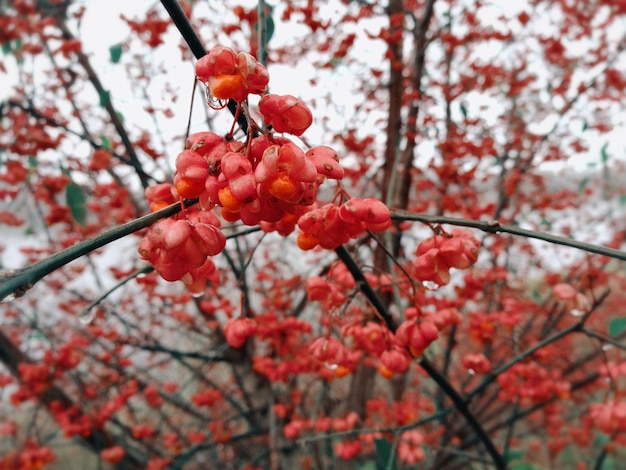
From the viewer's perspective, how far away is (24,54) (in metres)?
3.30

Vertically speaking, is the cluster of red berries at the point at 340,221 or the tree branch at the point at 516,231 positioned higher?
the cluster of red berries at the point at 340,221

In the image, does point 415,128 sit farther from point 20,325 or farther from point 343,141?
point 20,325

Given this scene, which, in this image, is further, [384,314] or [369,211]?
[384,314]

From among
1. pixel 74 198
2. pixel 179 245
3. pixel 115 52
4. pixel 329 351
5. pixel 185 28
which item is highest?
pixel 115 52

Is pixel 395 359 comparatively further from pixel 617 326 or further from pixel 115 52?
pixel 115 52

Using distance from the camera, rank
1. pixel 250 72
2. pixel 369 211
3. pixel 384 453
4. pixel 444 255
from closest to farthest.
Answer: pixel 250 72 < pixel 369 211 < pixel 444 255 < pixel 384 453

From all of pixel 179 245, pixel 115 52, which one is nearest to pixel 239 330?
pixel 179 245

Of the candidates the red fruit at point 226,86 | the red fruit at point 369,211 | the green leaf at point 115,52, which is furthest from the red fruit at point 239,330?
the green leaf at point 115,52

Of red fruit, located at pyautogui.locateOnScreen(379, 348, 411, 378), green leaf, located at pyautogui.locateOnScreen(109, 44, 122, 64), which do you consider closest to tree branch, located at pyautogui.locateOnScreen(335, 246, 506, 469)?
red fruit, located at pyautogui.locateOnScreen(379, 348, 411, 378)

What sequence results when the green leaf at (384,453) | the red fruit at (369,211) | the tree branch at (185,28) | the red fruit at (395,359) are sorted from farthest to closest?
1. the green leaf at (384,453)
2. the red fruit at (395,359)
3. the red fruit at (369,211)
4. the tree branch at (185,28)

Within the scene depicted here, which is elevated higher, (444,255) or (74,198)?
(74,198)

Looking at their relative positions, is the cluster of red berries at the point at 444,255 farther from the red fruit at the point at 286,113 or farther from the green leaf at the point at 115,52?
the green leaf at the point at 115,52

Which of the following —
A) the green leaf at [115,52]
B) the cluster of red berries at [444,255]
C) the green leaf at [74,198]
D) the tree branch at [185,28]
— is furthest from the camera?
the green leaf at [115,52]

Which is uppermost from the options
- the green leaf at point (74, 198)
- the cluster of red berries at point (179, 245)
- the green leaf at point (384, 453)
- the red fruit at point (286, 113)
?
the green leaf at point (74, 198)
